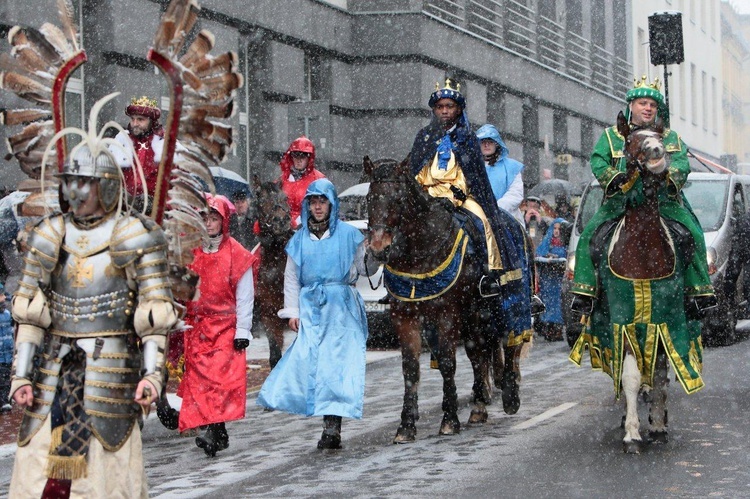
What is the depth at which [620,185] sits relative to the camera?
30.9ft

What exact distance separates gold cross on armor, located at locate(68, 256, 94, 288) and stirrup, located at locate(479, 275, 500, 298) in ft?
15.8

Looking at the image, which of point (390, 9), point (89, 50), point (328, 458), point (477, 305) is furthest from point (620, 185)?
point (390, 9)

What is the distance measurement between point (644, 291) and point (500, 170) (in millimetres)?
2971

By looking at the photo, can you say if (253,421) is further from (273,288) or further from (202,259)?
(202,259)

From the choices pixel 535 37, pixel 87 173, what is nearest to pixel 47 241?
pixel 87 173

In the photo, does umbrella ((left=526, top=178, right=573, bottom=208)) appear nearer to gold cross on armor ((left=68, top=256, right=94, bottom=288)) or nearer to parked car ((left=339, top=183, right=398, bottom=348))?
parked car ((left=339, top=183, right=398, bottom=348))

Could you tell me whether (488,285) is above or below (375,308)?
above

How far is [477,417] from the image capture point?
1077cm

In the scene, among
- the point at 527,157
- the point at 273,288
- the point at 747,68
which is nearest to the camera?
the point at 273,288

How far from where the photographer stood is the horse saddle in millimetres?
9477

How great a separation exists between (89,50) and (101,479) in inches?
481

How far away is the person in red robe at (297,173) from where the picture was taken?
39.5 ft

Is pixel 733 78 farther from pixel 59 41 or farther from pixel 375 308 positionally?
pixel 59 41

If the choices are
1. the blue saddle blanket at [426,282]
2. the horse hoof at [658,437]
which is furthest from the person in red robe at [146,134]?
the horse hoof at [658,437]
